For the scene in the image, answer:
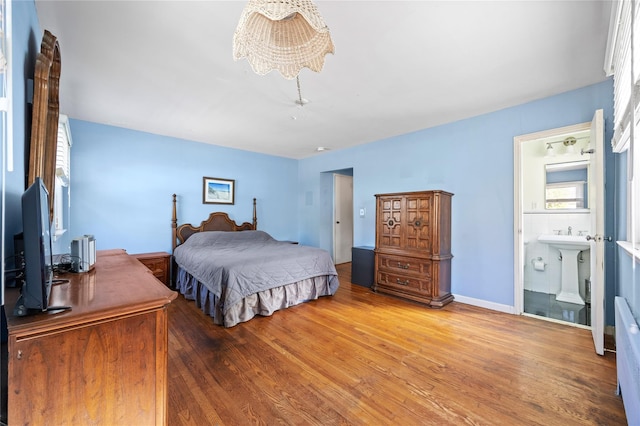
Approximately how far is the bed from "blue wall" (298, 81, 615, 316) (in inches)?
68.9

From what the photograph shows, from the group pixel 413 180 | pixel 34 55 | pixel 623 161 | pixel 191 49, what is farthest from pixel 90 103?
pixel 623 161

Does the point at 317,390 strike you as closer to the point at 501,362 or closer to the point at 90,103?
the point at 501,362

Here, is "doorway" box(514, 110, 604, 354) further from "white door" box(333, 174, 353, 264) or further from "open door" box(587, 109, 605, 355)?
"white door" box(333, 174, 353, 264)

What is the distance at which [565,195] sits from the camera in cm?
375

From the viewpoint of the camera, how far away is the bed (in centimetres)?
276

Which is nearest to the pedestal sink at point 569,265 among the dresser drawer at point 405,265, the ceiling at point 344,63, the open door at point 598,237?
the open door at point 598,237

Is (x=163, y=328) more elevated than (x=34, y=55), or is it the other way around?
(x=34, y=55)

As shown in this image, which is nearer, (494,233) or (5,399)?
(5,399)

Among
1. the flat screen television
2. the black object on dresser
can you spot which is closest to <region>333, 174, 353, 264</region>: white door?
the black object on dresser

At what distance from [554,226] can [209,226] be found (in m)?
5.33

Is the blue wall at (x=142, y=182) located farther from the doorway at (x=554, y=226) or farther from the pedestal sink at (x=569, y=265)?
the pedestal sink at (x=569, y=265)

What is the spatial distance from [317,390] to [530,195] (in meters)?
4.16

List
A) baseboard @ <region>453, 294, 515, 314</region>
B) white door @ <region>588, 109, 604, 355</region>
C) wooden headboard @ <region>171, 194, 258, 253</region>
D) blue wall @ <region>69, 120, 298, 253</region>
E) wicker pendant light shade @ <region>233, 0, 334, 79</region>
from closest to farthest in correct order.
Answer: wicker pendant light shade @ <region>233, 0, 334, 79</region> < white door @ <region>588, 109, 604, 355</region> < baseboard @ <region>453, 294, 515, 314</region> < blue wall @ <region>69, 120, 298, 253</region> < wooden headboard @ <region>171, 194, 258, 253</region>

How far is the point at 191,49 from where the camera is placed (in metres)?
2.02
